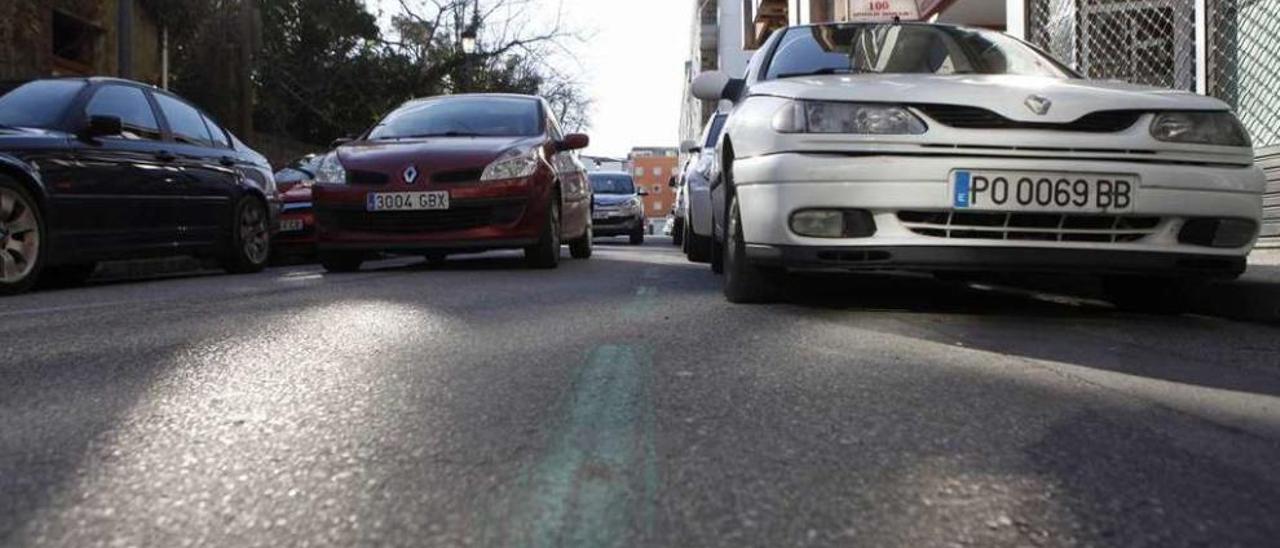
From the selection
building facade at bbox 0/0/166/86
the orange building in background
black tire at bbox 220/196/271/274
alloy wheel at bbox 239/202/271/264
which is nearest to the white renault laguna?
black tire at bbox 220/196/271/274

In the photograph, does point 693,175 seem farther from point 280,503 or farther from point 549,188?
point 280,503

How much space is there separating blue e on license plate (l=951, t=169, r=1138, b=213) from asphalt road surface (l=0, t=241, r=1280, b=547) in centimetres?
49

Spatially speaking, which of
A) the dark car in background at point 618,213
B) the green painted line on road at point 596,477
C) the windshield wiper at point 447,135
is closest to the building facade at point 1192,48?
the windshield wiper at point 447,135

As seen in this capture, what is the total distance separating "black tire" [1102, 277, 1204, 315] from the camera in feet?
16.5

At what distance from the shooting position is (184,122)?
8.16 meters

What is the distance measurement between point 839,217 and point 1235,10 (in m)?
6.28

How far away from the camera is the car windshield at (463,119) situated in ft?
27.7

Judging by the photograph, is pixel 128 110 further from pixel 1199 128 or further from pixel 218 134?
pixel 1199 128

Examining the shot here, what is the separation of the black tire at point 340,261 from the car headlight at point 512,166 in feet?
4.15

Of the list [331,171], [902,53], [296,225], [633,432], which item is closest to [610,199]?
[296,225]

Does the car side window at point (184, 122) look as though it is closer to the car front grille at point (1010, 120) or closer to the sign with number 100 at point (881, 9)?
the car front grille at point (1010, 120)

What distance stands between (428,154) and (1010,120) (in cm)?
442

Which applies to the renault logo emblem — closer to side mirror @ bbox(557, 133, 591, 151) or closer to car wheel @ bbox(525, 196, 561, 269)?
car wheel @ bbox(525, 196, 561, 269)

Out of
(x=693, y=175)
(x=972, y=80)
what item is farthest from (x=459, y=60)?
(x=972, y=80)
